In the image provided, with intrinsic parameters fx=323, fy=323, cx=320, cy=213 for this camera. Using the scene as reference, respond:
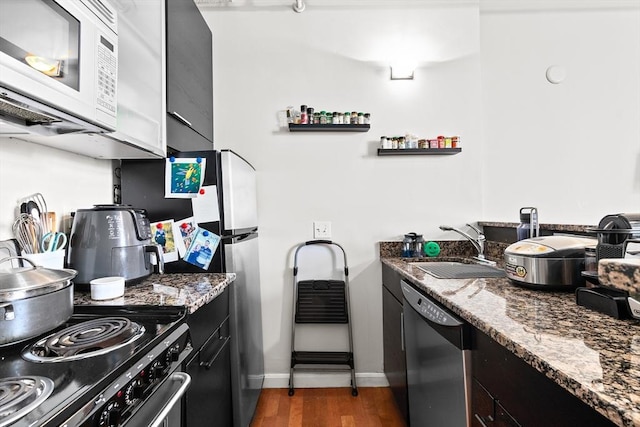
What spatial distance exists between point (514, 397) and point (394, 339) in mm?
1195

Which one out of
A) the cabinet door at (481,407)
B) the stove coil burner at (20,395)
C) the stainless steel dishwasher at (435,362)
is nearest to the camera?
the stove coil burner at (20,395)

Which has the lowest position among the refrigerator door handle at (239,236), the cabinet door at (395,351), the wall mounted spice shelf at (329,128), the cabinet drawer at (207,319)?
the cabinet door at (395,351)

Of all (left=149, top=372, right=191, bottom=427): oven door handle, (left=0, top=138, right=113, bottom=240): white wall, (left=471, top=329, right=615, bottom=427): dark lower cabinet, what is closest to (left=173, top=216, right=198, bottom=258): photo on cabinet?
(left=0, top=138, right=113, bottom=240): white wall

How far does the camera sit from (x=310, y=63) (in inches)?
89.3

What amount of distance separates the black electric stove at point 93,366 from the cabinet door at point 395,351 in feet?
3.80

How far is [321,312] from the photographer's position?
7.06 feet

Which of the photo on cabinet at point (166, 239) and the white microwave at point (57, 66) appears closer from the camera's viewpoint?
the white microwave at point (57, 66)

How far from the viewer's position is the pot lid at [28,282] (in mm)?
765

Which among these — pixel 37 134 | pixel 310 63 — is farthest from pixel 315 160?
pixel 37 134

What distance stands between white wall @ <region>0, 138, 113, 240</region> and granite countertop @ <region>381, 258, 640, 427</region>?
1.58 m

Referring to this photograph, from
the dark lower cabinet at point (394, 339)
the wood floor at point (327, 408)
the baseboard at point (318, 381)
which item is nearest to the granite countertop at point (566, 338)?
the dark lower cabinet at point (394, 339)

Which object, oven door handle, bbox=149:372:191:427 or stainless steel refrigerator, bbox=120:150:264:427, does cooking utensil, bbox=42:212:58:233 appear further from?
oven door handle, bbox=149:372:191:427

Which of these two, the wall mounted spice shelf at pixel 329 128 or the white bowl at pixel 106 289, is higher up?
the wall mounted spice shelf at pixel 329 128

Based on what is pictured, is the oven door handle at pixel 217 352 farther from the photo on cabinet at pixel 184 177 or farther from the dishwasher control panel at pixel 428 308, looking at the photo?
the dishwasher control panel at pixel 428 308
